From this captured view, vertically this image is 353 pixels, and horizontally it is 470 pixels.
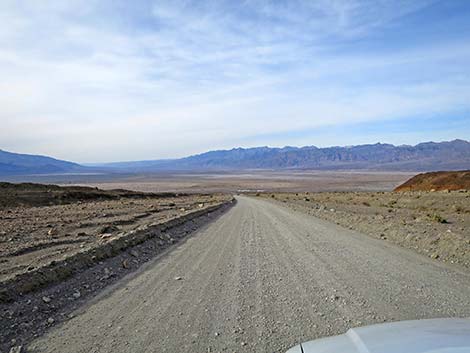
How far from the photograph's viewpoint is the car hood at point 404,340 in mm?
2461

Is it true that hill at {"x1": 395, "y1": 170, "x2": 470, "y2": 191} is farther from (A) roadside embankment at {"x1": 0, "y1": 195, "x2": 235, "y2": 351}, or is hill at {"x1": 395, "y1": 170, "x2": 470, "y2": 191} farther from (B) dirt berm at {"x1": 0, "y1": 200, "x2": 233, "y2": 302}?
(A) roadside embankment at {"x1": 0, "y1": 195, "x2": 235, "y2": 351}

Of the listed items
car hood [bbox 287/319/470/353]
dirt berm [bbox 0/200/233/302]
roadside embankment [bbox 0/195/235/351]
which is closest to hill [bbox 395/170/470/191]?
dirt berm [bbox 0/200/233/302]

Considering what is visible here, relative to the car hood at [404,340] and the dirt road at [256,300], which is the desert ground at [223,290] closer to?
the dirt road at [256,300]

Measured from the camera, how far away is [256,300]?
6582 millimetres

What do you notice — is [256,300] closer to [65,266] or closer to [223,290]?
[223,290]

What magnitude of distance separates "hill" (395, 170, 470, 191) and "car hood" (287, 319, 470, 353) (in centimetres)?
5793

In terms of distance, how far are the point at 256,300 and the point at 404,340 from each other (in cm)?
415

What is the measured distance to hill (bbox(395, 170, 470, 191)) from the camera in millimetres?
55781

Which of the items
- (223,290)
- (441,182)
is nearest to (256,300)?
(223,290)

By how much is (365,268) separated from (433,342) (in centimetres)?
655

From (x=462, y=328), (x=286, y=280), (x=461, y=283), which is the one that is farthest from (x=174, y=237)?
(x=462, y=328)

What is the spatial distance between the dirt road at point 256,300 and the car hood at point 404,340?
1958mm

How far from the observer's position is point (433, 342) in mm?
2523

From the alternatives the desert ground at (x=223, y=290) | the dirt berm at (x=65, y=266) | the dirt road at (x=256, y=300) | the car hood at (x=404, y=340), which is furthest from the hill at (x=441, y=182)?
the car hood at (x=404, y=340)
